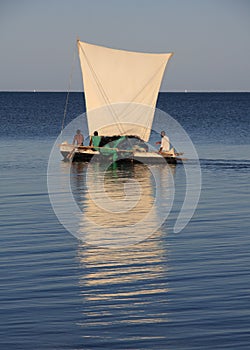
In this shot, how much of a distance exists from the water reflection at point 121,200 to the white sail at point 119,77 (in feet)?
24.1

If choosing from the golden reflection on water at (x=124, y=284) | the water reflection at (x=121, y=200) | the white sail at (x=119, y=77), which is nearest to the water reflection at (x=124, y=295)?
the golden reflection on water at (x=124, y=284)

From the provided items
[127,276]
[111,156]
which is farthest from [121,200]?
[111,156]

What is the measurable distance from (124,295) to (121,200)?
1311cm

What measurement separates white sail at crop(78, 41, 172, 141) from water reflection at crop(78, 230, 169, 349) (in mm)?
29534

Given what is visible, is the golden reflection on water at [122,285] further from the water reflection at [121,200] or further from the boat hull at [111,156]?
the boat hull at [111,156]

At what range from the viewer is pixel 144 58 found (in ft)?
163

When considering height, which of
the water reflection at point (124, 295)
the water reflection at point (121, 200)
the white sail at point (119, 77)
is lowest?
the water reflection at point (124, 295)

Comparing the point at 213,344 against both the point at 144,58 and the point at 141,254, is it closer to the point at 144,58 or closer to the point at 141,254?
the point at 141,254

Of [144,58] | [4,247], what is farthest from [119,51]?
[4,247]

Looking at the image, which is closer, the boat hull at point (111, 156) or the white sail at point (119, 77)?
the boat hull at point (111, 156)

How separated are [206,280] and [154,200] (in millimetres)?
12327

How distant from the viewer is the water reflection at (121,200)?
2189cm

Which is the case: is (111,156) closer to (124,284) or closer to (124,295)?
(124,284)

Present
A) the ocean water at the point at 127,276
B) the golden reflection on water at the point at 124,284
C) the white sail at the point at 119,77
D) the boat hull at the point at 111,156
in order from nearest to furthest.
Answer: the ocean water at the point at 127,276 → the golden reflection on water at the point at 124,284 → the boat hull at the point at 111,156 → the white sail at the point at 119,77
